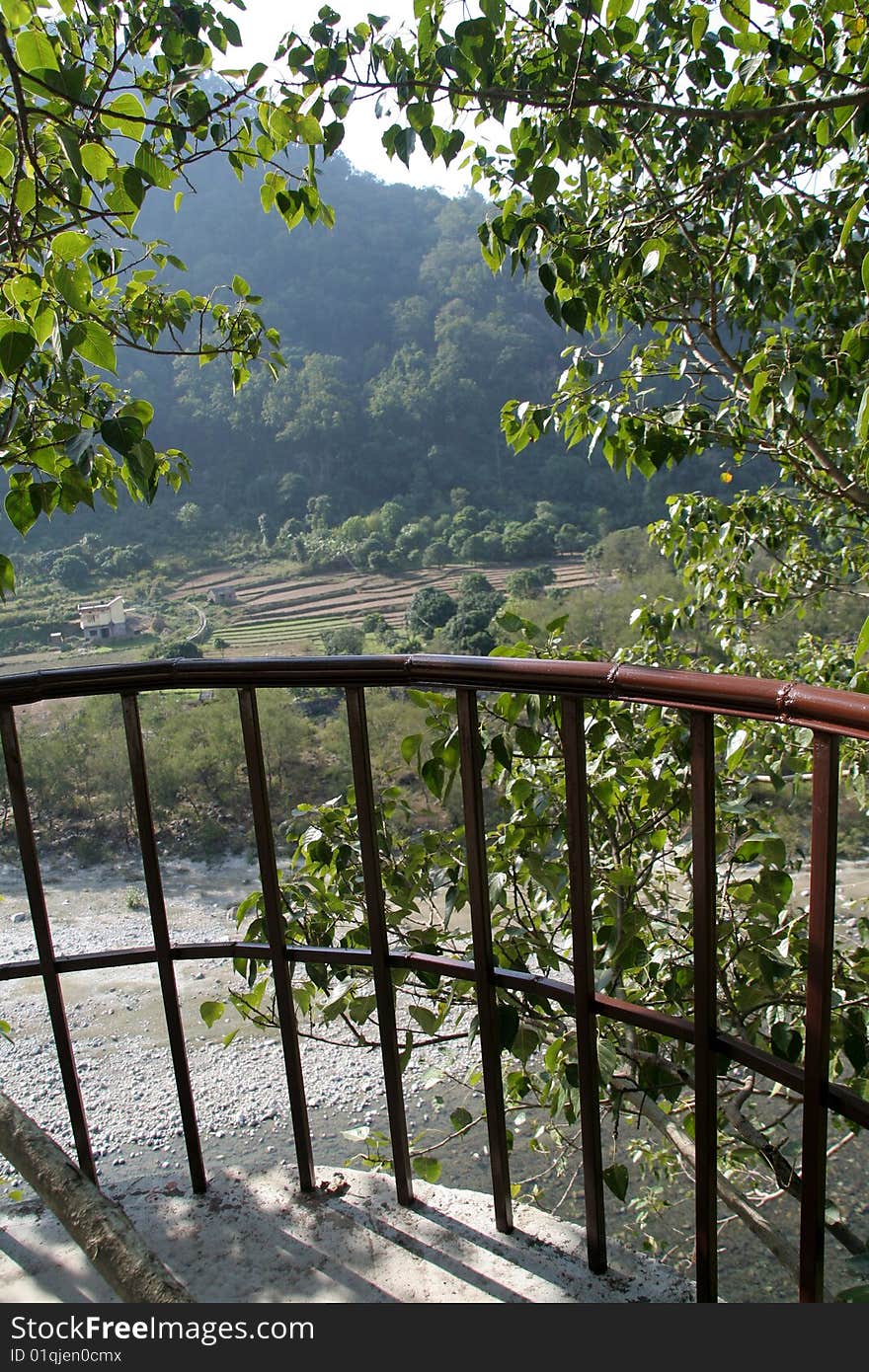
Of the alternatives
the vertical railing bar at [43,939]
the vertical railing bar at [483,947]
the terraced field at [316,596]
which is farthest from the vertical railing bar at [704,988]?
the terraced field at [316,596]

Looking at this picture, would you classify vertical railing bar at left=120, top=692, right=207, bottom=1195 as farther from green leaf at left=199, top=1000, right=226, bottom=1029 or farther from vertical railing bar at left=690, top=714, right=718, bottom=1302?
vertical railing bar at left=690, top=714, right=718, bottom=1302

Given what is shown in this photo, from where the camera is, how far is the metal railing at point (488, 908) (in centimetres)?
75

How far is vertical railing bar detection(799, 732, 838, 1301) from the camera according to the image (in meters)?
0.73

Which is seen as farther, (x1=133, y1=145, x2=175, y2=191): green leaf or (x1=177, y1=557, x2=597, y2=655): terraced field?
(x1=177, y1=557, x2=597, y2=655): terraced field

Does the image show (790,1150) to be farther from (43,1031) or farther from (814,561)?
(43,1031)

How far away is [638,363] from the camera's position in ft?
9.35

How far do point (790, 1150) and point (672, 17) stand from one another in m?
2.09

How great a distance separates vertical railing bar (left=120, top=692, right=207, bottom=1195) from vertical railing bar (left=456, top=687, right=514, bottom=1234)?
38 centimetres

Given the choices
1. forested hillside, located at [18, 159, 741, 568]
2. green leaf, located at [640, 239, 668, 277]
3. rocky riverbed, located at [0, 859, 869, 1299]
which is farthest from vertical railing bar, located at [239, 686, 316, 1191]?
forested hillside, located at [18, 159, 741, 568]

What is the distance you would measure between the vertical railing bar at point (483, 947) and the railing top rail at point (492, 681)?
6cm

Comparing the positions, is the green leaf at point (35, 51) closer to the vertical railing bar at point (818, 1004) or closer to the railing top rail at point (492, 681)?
the railing top rail at point (492, 681)

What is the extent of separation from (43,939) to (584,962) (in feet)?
2.23

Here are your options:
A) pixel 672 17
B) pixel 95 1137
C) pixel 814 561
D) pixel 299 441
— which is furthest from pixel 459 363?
pixel 672 17

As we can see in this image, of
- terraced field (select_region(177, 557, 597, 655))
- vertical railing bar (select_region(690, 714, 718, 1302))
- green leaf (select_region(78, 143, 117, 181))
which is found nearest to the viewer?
vertical railing bar (select_region(690, 714, 718, 1302))
